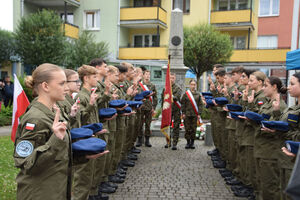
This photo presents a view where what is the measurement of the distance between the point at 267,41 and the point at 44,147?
28.4 metres

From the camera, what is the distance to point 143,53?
2527cm

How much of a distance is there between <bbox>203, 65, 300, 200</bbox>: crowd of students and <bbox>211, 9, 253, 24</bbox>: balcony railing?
18.6m

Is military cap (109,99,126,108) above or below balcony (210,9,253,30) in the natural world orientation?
below

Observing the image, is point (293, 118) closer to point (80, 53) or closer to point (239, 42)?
point (80, 53)

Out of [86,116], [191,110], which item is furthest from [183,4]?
[86,116]

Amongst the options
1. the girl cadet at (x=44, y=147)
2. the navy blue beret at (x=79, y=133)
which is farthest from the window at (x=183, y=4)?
the girl cadet at (x=44, y=147)

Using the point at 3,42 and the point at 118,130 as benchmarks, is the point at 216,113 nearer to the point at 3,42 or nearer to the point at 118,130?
the point at 118,130

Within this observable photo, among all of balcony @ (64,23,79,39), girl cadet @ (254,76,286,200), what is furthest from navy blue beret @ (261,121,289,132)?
balcony @ (64,23,79,39)

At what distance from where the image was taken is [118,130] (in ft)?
19.7

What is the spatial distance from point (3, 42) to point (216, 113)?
21.3 metres

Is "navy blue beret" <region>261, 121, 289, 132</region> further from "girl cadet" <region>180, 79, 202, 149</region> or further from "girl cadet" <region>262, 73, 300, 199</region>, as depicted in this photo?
"girl cadet" <region>180, 79, 202, 149</region>

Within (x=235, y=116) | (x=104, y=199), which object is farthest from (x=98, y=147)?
(x=235, y=116)

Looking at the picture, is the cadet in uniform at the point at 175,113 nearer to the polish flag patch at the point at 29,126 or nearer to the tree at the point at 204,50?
the polish flag patch at the point at 29,126

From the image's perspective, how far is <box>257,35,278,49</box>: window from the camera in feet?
89.8
